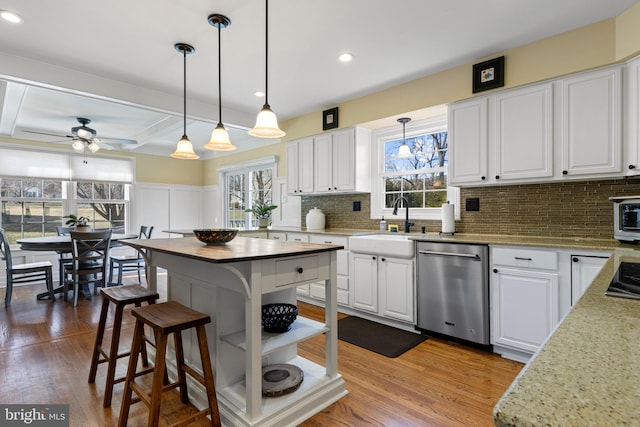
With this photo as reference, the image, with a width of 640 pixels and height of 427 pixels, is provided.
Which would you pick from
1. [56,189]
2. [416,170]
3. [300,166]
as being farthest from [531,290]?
[56,189]

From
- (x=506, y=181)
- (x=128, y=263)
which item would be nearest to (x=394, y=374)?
(x=506, y=181)

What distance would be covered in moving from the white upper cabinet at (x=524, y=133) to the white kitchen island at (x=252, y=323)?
1912 mm

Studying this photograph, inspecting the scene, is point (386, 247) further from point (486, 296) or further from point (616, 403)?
point (616, 403)

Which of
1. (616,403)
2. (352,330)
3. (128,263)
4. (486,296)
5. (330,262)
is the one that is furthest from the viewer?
(128,263)

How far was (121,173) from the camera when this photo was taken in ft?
21.0

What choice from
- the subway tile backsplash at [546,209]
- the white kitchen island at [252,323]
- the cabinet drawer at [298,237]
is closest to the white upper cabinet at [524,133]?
the subway tile backsplash at [546,209]

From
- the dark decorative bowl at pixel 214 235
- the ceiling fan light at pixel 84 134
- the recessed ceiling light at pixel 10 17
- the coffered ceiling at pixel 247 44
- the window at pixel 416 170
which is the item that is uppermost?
the coffered ceiling at pixel 247 44

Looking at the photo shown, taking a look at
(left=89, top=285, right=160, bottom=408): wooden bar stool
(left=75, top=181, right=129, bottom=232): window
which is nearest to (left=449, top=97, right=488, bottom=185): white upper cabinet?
(left=89, top=285, right=160, bottom=408): wooden bar stool

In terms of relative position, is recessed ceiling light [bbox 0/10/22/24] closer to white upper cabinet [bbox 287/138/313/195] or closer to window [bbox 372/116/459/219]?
white upper cabinet [bbox 287/138/313/195]

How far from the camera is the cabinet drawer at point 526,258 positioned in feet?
7.79

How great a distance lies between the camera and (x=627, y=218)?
7.30 ft

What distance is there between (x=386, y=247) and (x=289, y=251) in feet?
5.59

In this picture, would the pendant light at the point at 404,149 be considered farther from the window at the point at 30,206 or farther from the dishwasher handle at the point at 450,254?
the window at the point at 30,206

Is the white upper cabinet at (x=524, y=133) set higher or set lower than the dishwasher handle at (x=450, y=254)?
higher
